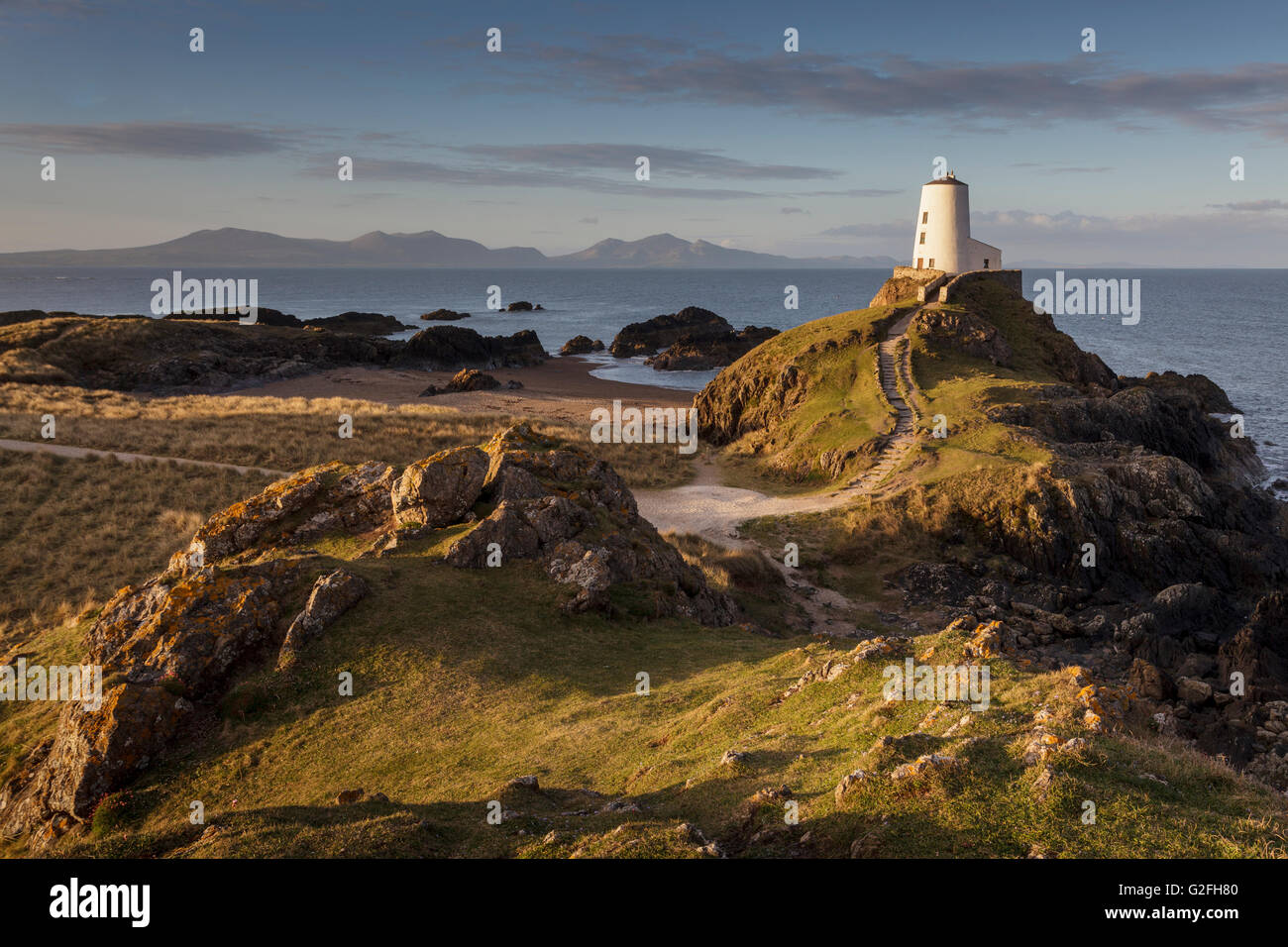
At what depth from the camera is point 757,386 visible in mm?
56219

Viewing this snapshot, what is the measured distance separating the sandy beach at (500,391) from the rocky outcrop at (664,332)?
68.5ft

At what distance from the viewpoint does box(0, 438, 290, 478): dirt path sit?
3716 centimetres

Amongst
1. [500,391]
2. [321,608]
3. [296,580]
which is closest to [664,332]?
[500,391]

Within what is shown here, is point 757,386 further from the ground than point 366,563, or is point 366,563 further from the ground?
point 757,386

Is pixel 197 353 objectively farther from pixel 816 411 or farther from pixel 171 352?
pixel 816 411

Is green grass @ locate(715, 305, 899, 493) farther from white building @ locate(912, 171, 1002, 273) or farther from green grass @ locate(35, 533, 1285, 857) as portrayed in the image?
green grass @ locate(35, 533, 1285, 857)

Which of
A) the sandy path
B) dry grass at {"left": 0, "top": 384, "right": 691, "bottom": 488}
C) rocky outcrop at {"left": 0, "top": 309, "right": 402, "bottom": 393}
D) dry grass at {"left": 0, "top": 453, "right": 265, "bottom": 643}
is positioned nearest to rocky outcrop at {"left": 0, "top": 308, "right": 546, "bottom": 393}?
rocky outcrop at {"left": 0, "top": 309, "right": 402, "bottom": 393}

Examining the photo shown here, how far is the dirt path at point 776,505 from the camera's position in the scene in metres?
28.5

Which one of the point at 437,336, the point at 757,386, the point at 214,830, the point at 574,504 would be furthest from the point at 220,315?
the point at 214,830

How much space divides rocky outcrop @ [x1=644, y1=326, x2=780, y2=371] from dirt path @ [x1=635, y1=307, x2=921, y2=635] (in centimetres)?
5467

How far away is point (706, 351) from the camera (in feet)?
352

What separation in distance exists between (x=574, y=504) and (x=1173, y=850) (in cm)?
1615

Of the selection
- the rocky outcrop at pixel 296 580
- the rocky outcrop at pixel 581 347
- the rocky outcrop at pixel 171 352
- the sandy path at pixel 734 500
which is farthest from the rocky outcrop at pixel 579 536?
the rocky outcrop at pixel 581 347
